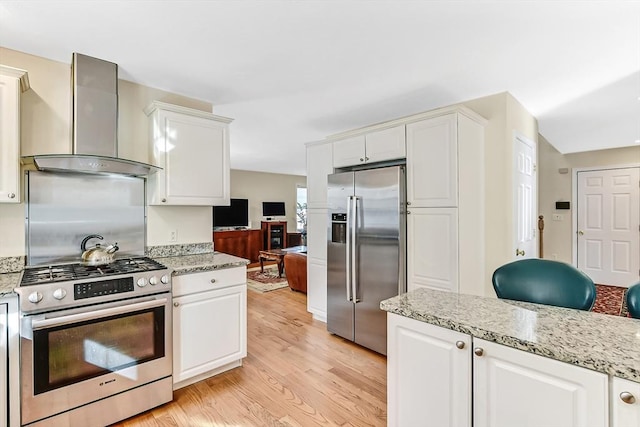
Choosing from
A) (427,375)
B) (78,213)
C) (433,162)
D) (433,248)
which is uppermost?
(433,162)

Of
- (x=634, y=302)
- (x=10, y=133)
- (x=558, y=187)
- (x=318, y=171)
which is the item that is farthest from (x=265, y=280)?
(x=558, y=187)

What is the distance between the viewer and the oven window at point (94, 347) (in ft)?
5.69

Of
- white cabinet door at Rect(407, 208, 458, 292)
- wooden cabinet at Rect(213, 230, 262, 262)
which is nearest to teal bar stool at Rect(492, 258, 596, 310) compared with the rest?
white cabinet door at Rect(407, 208, 458, 292)

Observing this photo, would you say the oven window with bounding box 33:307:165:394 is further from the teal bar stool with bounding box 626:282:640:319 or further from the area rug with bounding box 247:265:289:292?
the area rug with bounding box 247:265:289:292

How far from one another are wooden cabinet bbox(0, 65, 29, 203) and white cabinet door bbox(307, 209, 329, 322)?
8.51 ft

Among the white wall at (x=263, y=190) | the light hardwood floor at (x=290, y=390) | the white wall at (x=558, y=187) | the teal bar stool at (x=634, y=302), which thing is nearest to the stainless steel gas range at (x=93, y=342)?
the light hardwood floor at (x=290, y=390)

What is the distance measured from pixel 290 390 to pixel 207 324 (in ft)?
2.66

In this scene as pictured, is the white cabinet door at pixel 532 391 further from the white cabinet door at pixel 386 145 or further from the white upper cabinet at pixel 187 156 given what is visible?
the white upper cabinet at pixel 187 156

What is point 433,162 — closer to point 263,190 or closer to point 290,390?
point 290,390

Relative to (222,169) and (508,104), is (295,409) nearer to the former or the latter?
(222,169)

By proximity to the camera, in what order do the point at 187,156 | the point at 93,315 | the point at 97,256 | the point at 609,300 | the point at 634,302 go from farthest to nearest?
the point at 609,300 → the point at 187,156 → the point at 97,256 → the point at 93,315 → the point at 634,302

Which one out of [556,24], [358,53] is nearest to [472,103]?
[556,24]

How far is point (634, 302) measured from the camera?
1.29 meters

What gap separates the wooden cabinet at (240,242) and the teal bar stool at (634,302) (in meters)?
6.62
